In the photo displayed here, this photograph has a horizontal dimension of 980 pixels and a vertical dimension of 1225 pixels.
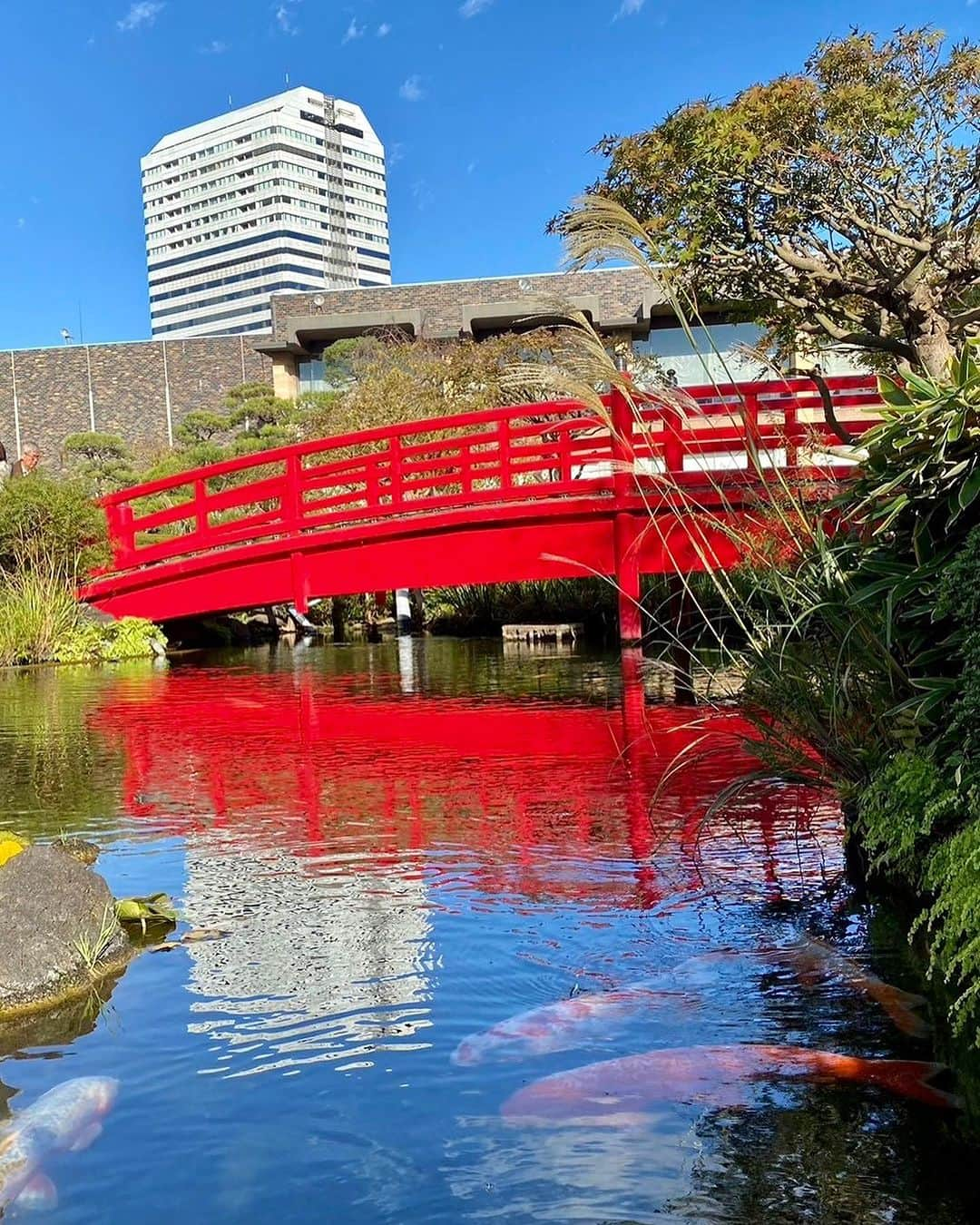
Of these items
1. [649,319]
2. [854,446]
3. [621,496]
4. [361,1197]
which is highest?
[649,319]

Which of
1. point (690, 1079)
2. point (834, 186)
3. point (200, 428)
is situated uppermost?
point (200, 428)

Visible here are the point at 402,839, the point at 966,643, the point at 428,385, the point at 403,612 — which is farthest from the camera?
the point at 428,385

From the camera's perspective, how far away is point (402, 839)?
456 cm

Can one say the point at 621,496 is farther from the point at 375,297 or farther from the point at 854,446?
the point at 375,297

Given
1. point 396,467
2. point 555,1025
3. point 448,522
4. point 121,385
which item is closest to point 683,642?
point 448,522

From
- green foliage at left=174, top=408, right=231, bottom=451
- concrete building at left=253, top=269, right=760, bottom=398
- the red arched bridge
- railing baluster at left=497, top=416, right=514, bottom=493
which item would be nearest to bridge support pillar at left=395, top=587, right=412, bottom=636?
the red arched bridge

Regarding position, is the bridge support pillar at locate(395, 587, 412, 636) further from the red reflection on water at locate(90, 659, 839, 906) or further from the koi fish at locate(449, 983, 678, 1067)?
the koi fish at locate(449, 983, 678, 1067)

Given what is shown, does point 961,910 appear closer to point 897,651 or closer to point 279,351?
point 897,651

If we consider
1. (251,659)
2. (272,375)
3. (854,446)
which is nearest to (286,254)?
(272,375)

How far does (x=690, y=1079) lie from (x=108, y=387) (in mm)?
33387

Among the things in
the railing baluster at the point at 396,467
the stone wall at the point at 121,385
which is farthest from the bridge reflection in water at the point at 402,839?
the stone wall at the point at 121,385

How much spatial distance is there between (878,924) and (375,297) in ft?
91.2

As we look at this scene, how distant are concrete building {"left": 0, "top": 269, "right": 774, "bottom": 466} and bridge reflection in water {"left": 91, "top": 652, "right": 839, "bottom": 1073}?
57.5 ft

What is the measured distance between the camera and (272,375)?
31.7 metres
